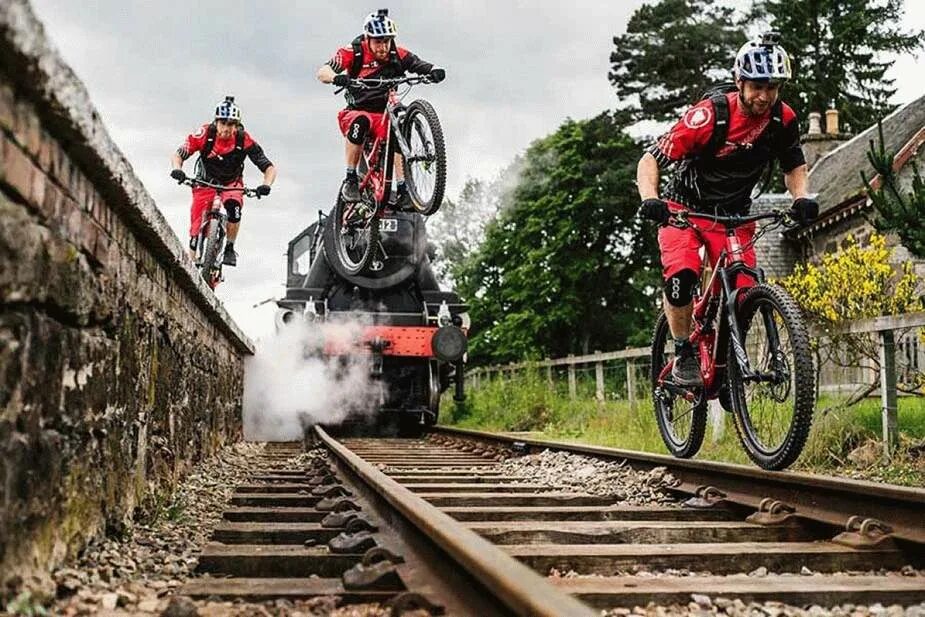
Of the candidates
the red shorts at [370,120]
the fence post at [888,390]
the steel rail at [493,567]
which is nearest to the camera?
the steel rail at [493,567]

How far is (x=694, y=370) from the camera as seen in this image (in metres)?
5.20

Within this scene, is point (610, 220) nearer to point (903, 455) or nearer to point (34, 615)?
point (903, 455)

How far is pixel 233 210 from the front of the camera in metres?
9.40

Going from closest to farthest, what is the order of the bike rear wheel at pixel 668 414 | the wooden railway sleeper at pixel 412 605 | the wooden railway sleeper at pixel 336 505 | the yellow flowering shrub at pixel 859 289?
1. the wooden railway sleeper at pixel 412 605
2. the wooden railway sleeper at pixel 336 505
3. the bike rear wheel at pixel 668 414
4. the yellow flowering shrub at pixel 859 289

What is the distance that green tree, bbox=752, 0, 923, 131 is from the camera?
3516 cm

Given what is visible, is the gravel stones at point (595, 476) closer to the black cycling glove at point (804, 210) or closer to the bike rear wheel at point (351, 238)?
the black cycling glove at point (804, 210)

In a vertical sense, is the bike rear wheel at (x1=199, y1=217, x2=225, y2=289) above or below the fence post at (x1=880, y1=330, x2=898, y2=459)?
above

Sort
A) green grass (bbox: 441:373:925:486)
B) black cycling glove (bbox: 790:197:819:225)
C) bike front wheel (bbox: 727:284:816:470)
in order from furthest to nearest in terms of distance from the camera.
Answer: green grass (bbox: 441:373:925:486) → black cycling glove (bbox: 790:197:819:225) → bike front wheel (bbox: 727:284:816:470)

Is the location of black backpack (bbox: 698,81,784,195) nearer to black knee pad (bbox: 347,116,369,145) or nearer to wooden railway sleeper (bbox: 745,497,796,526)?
wooden railway sleeper (bbox: 745,497,796,526)

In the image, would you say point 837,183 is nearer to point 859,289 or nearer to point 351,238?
point 859,289

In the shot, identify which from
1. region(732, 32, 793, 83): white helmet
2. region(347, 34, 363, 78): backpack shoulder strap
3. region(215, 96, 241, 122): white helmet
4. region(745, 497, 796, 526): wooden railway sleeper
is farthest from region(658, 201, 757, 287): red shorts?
region(215, 96, 241, 122): white helmet

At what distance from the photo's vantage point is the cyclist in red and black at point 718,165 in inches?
185

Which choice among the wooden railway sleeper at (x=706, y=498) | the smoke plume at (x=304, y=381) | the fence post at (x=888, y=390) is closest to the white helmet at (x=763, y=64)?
the wooden railway sleeper at (x=706, y=498)

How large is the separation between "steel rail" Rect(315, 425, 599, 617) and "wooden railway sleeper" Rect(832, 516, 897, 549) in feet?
4.40
